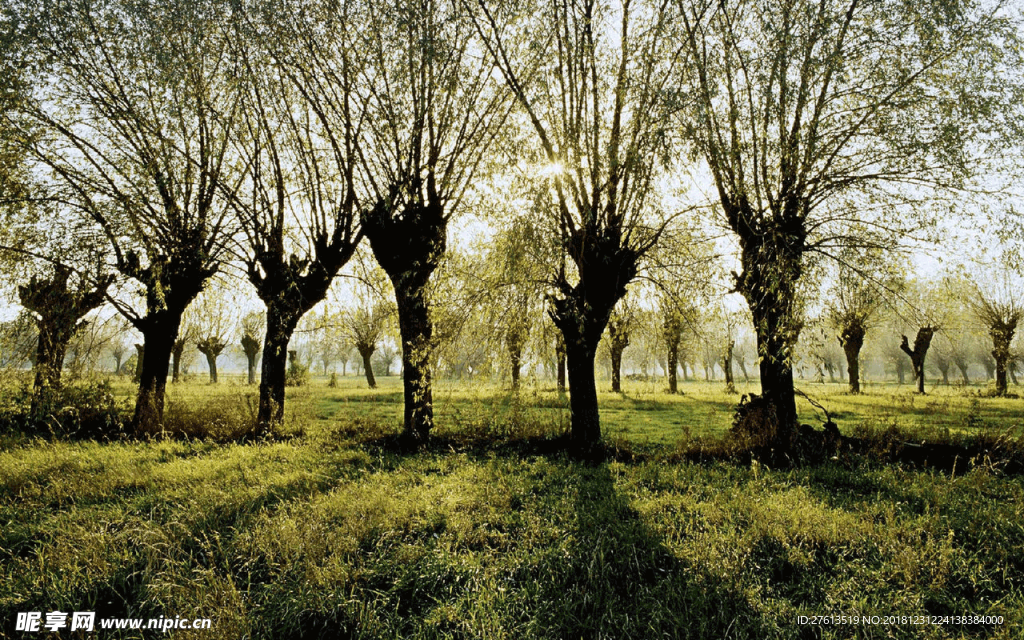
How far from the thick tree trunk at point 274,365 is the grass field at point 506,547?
3698 millimetres

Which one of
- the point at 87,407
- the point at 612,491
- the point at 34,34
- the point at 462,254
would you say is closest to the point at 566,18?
the point at 462,254

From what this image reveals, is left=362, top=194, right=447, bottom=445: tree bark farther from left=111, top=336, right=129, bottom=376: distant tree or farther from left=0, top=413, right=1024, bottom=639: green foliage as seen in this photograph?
left=111, top=336, right=129, bottom=376: distant tree

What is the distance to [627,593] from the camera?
4211mm

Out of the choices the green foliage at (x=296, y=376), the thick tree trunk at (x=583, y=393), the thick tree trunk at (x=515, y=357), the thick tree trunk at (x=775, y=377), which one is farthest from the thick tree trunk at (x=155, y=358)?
the green foliage at (x=296, y=376)

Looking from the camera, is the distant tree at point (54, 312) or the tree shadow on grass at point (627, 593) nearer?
the tree shadow on grass at point (627, 593)

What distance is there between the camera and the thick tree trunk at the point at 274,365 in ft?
40.5

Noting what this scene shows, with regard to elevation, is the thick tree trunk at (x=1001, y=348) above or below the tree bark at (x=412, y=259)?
below

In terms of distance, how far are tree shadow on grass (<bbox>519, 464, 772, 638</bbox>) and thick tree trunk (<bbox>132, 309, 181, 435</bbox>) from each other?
12.3 metres

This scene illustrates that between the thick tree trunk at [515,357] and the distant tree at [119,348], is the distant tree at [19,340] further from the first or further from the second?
the thick tree trunk at [515,357]

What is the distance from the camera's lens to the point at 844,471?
27.5 ft

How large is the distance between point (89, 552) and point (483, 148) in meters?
10.4

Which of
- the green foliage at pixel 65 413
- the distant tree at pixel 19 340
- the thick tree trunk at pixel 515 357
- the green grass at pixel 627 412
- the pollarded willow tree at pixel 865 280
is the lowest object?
the green grass at pixel 627 412

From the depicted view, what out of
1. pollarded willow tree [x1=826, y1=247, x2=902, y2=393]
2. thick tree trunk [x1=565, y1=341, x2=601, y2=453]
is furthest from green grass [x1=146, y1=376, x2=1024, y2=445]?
pollarded willow tree [x1=826, y1=247, x2=902, y2=393]

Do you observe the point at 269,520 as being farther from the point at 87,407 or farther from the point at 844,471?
the point at 87,407
